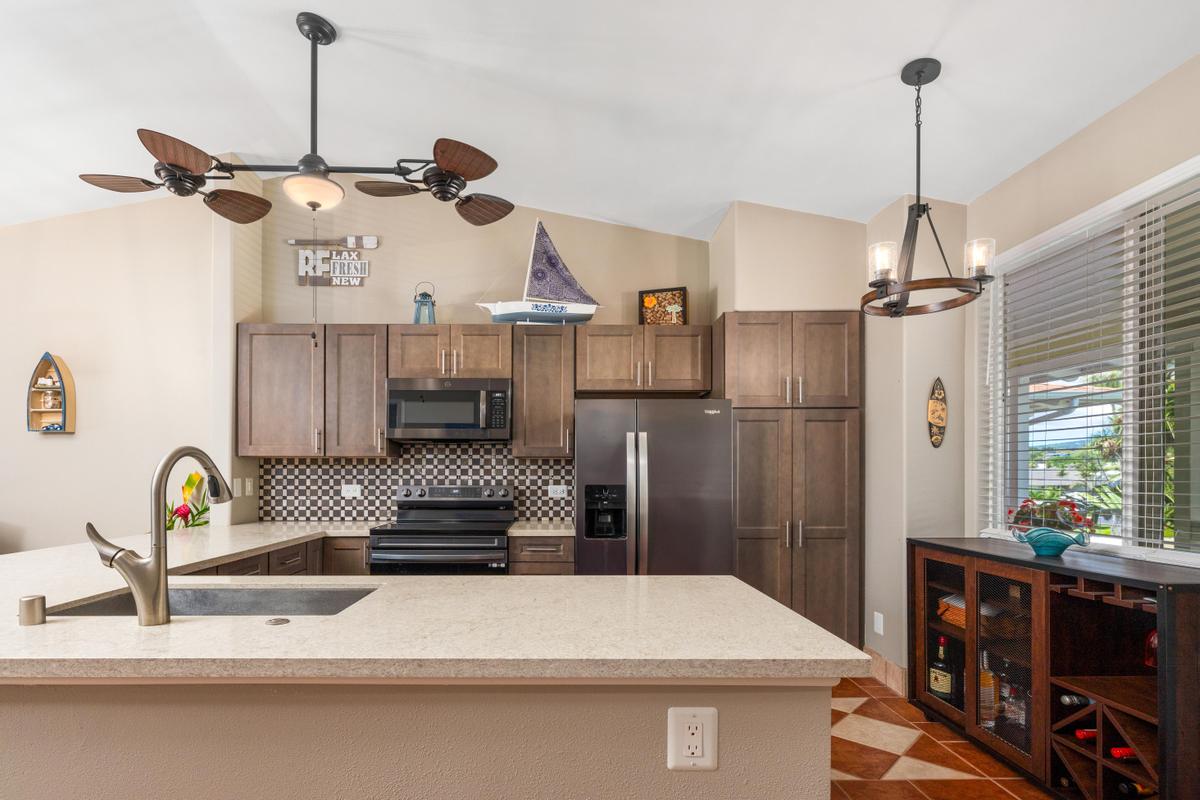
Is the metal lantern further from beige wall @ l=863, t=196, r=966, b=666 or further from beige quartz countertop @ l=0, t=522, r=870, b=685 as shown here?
beige wall @ l=863, t=196, r=966, b=666

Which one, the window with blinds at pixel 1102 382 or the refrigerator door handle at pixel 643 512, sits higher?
the window with blinds at pixel 1102 382

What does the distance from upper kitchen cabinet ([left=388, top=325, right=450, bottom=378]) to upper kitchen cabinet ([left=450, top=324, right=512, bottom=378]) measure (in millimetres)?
55

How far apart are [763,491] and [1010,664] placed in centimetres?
141

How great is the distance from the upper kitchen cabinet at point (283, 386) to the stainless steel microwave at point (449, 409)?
0.49 metres

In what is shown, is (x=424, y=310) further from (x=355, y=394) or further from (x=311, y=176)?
(x=311, y=176)

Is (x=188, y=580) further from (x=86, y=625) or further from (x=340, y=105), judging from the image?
(x=340, y=105)

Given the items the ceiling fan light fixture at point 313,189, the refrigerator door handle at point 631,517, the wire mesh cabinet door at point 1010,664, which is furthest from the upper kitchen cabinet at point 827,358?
the ceiling fan light fixture at point 313,189

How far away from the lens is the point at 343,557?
3723 millimetres

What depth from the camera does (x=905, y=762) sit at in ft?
8.77

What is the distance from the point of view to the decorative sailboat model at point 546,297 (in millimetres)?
3914

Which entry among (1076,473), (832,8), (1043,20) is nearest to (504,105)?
(832,8)

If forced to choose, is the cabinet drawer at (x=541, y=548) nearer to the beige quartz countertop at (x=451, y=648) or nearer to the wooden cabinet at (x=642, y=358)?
the wooden cabinet at (x=642, y=358)

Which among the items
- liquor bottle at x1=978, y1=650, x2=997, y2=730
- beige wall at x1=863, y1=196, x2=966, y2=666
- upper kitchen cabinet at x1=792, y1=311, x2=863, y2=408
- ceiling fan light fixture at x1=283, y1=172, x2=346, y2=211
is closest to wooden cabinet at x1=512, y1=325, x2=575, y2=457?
upper kitchen cabinet at x1=792, y1=311, x2=863, y2=408

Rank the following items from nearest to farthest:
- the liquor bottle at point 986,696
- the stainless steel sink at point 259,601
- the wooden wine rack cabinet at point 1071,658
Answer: the stainless steel sink at point 259,601 < the wooden wine rack cabinet at point 1071,658 < the liquor bottle at point 986,696
